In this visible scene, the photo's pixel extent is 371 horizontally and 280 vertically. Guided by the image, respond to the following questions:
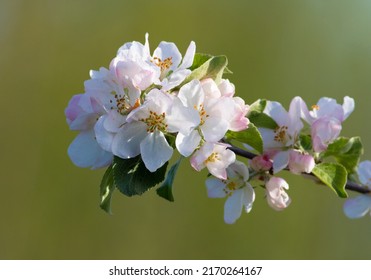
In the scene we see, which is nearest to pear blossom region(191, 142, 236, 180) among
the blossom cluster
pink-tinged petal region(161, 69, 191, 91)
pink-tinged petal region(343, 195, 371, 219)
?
the blossom cluster

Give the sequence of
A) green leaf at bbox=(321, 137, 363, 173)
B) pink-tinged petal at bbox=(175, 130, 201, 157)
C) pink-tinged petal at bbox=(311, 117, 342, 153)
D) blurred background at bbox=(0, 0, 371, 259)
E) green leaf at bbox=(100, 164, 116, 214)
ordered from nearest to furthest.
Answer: pink-tinged petal at bbox=(175, 130, 201, 157), green leaf at bbox=(100, 164, 116, 214), pink-tinged petal at bbox=(311, 117, 342, 153), green leaf at bbox=(321, 137, 363, 173), blurred background at bbox=(0, 0, 371, 259)

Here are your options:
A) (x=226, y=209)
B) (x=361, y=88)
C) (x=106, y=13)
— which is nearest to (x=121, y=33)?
(x=106, y=13)

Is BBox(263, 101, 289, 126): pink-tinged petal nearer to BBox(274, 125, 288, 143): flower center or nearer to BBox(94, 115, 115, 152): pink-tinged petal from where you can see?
BBox(274, 125, 288, 143): flower center

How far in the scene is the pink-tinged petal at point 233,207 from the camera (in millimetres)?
1218

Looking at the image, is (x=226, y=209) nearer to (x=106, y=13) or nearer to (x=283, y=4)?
(x=106, y=13)

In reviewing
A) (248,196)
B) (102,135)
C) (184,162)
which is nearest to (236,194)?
(248,196)

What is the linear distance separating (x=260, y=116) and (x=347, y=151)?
23 centimetres

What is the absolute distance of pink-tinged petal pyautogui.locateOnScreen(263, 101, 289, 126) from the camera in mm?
1243

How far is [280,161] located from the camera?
1167mm

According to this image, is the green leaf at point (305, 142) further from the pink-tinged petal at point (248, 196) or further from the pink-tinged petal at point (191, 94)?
the pink-tinged petal at point (191, 94)

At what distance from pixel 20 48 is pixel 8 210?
56.4 inches

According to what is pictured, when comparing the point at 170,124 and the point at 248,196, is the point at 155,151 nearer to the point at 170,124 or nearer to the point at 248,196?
the point at 170,124

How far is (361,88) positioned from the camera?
5746 mm

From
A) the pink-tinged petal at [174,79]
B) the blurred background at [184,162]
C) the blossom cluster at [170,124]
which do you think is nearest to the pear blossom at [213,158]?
the blossom cluster at [170,124]
